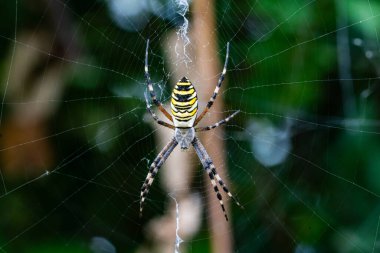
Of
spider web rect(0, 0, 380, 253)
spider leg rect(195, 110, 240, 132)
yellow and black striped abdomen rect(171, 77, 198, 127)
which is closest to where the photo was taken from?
spider leg rect(195, 110, 240, 132)

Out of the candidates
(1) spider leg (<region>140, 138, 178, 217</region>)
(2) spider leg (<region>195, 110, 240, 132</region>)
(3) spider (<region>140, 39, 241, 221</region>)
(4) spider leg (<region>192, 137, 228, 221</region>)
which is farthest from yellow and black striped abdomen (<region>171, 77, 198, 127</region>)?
(4) spider leg (<region>192, 137, 228, 221</region>)

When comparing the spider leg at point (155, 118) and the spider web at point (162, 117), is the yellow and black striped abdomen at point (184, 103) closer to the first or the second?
the spider leg at point (155, 118)

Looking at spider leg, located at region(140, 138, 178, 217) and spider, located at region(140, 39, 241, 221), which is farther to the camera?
spider leg, located at region(140, 138, 178, 217)

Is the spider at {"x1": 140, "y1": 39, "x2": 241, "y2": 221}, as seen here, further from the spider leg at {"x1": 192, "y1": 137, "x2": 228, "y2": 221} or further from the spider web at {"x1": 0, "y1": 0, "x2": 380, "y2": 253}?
the spider web at {"x1": 0, "y1": 0, "x2": 380, "y2": 253}

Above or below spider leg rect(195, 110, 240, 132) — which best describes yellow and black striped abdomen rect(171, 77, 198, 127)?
above

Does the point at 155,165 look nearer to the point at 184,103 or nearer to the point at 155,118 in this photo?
the point at 155,118

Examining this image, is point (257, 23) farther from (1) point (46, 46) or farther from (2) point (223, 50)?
(1) point (46, 46)

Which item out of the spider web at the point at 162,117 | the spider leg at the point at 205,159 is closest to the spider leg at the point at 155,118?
the spider web at the point at 162,117
